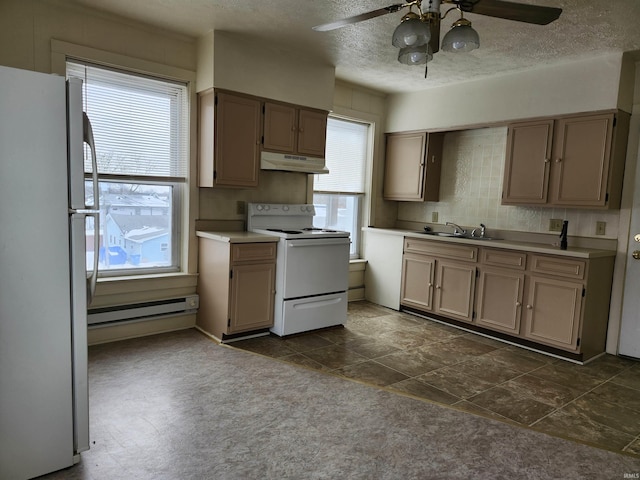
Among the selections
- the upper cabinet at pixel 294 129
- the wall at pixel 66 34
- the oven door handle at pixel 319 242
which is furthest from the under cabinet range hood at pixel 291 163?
Answer: the wall at pixel 66 34

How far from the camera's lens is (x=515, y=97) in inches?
165

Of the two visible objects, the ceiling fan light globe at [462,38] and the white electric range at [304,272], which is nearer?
the ceiling fan light globe at [462,38]

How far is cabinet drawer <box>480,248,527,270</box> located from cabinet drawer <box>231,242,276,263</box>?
1.98m

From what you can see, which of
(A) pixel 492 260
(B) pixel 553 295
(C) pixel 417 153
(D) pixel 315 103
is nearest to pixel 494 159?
(C) pixel 417 153

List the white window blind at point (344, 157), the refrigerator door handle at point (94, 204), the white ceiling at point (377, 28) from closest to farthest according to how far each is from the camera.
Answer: the refrigerator door handle at point (94, 204) → the white ceiling at point (377, 28) → the white window blind at point (344, 157)

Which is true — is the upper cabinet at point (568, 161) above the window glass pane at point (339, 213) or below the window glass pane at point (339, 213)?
above

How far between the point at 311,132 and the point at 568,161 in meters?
2.33

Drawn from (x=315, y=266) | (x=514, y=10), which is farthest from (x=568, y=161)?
(x=315, y=266)

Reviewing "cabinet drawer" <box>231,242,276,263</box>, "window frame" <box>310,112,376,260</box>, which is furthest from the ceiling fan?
"window frame" <box>310,112,376,260</box>

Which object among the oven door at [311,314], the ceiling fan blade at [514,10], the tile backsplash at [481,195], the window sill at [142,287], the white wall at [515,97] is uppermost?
the white wall at [515,97]

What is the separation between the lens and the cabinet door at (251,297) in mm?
3602

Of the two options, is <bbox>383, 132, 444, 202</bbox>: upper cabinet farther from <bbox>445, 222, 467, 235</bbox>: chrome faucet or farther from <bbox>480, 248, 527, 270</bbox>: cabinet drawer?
<bbox>480, 248, 527, 270</bbox>: cabinet drawer

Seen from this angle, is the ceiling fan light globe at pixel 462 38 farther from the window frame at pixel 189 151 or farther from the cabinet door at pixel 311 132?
the window frame at pixel 189 151

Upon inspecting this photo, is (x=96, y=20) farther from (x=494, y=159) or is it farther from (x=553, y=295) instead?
(x=553, y=295)
